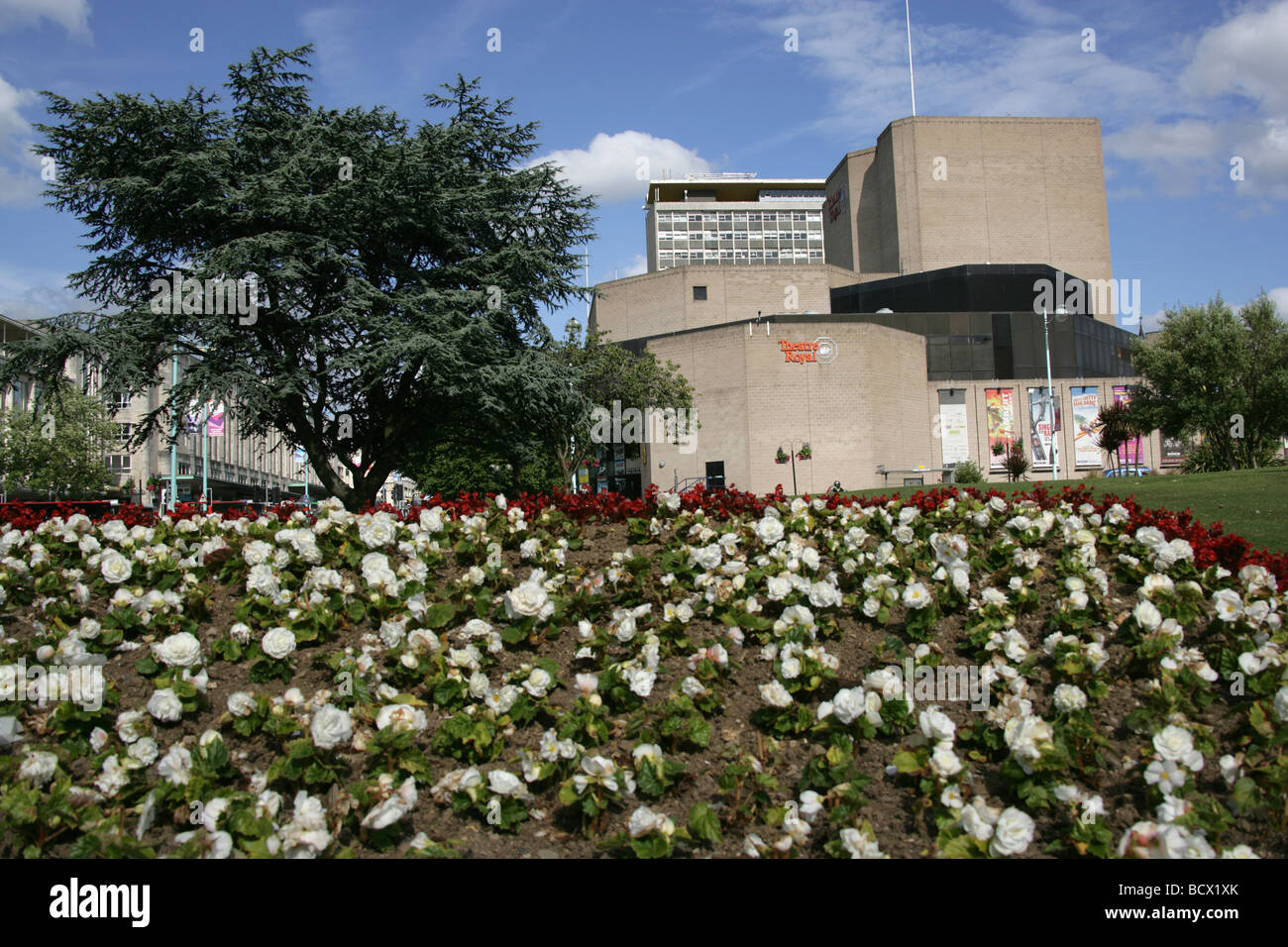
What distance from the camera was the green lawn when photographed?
32.4ft

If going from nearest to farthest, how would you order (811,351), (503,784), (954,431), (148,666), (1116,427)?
(503,784), (148,666), (1116,427), (811,351), (954,431)

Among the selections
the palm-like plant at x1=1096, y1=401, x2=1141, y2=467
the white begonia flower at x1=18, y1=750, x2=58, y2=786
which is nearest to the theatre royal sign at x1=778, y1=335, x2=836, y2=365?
the palm-like plant at x1=1096, y1=401, x2=1141, y2=467

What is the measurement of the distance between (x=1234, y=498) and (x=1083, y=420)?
1941 inches

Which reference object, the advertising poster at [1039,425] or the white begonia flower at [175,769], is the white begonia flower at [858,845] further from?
the advertising poster at [1039,425]

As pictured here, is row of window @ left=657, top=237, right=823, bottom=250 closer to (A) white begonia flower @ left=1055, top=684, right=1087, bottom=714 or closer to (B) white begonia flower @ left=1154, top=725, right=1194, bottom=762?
(A) white begonia flower @ left=1055, top=684, right=1087, bottom=714

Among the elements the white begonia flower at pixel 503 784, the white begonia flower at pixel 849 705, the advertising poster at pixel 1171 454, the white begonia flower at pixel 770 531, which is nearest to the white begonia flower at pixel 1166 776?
the white begonia flower at pixel 849 705

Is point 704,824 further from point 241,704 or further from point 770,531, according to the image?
point 770,531

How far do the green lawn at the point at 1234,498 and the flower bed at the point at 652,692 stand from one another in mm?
4807

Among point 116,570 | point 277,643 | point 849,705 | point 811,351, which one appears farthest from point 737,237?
point 849,705

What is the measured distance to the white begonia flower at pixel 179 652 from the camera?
435 centimetres

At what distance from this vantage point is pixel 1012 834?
310 centimetres

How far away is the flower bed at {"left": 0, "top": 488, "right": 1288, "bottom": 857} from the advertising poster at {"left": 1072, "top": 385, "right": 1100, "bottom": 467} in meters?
57.2
